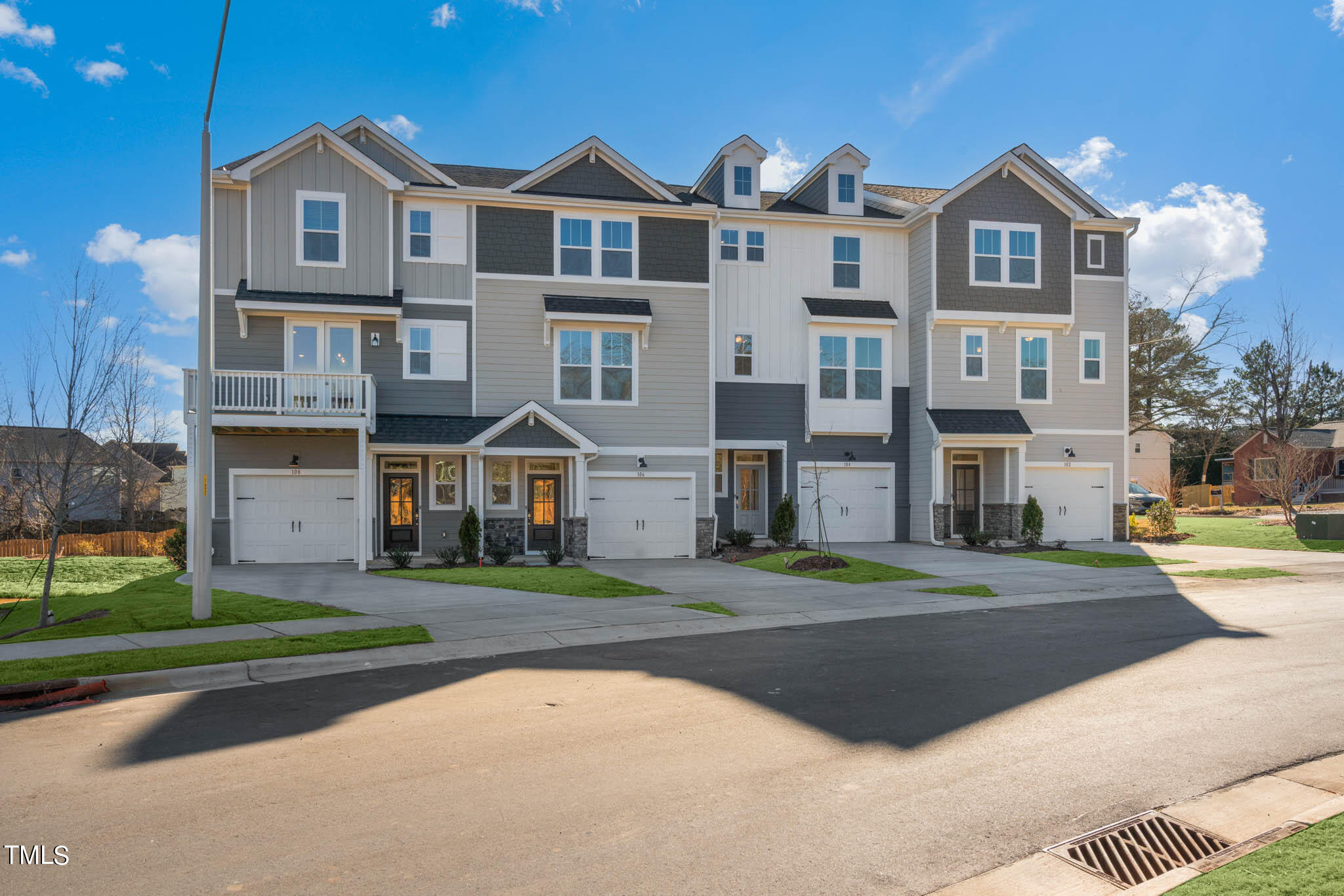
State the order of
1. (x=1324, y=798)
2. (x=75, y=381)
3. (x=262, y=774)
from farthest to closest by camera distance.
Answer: (x=75, y=381)
(x=262, y=774)
(x=1324, y=798)

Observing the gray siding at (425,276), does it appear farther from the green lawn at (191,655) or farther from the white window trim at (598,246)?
the green lawn at (191,655)

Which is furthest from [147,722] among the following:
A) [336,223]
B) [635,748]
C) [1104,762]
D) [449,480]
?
[336,223]

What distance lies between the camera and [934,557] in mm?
21344

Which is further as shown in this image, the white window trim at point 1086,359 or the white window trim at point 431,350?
the white window trim at point 1086,359

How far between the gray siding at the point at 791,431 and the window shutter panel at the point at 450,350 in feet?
23.7

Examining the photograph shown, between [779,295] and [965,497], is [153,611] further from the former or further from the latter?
[965,497]

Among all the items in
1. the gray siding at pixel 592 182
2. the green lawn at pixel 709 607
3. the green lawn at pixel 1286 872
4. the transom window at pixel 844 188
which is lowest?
the green lawn at pixel 709 607

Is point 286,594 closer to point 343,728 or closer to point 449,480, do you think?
point 449,480

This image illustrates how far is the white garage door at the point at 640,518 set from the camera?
2316 cm

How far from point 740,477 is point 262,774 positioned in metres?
21.4

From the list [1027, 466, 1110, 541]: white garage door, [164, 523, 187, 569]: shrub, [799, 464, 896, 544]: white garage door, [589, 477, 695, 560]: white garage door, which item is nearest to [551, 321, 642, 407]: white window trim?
[589, 477, 695, 560]: white garage door

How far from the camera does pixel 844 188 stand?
26344 millimetres

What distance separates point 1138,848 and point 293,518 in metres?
20.6

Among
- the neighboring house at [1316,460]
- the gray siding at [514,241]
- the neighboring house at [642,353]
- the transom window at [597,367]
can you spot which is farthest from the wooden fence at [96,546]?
the neighboring house at [1316,460]
